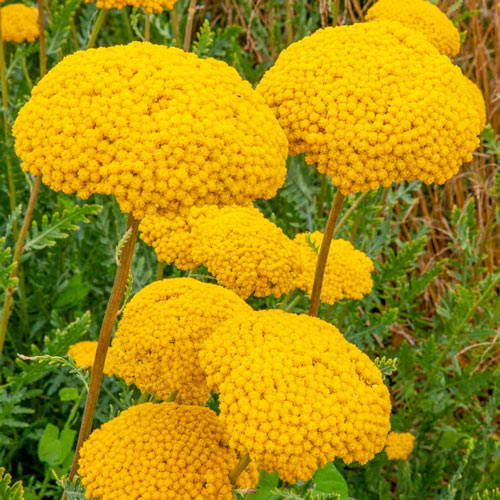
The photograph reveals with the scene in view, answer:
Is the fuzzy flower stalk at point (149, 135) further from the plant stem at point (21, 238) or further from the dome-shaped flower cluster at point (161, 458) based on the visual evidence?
the plant stem at point (21, 238)

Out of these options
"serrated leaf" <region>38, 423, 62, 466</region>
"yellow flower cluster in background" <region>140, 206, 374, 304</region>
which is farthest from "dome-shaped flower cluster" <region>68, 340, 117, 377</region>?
"yellow flower cluster in background" <region>140, 206, 374, 304</region>

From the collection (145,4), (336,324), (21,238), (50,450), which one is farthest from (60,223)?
(336,324)

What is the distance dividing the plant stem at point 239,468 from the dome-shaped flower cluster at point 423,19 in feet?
5.60

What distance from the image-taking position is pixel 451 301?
9.53 feet

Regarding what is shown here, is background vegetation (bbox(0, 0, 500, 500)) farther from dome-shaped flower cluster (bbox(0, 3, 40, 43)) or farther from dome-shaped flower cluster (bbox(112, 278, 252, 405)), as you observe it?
dome-shaped flower cluster (bbox(112, 278, 252, 405))

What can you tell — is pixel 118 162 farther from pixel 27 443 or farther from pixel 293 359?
pixel 27 443

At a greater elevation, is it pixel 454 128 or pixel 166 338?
pixel 454 128

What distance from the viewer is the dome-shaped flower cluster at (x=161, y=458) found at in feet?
3.59

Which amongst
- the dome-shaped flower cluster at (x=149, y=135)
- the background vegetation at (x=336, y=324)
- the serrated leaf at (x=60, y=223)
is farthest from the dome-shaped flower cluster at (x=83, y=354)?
the dome-shaped flower cluster at (x=149, y=135)

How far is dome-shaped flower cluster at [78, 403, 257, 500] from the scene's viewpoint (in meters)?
1.10

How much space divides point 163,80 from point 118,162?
20 centimetres

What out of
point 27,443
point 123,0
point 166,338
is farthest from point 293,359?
point 27,443

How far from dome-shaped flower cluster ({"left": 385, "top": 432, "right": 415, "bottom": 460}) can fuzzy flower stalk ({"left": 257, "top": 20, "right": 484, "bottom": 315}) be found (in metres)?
1.58

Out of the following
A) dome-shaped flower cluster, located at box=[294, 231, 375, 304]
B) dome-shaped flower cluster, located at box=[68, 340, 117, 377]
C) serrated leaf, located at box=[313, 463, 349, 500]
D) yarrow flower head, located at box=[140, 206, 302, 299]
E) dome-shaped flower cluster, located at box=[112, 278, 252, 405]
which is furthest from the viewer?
dome-shaped flower cluster, located at box=[68, 340, 117, 377]
